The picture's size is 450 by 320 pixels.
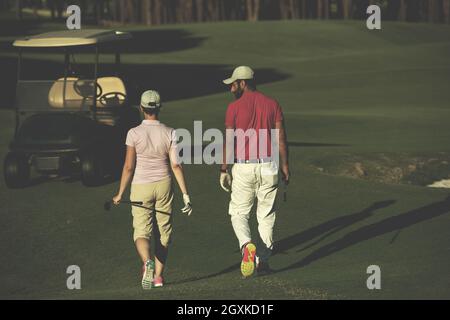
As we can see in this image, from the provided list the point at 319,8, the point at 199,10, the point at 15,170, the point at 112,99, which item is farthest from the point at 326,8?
the point at 15,170

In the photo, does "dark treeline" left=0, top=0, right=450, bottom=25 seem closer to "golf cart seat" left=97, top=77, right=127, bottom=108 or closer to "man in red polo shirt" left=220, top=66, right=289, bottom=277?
"golf cart seat" left=97, top=77, right=127, bottom=108

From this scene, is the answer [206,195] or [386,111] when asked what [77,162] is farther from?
[386,111]

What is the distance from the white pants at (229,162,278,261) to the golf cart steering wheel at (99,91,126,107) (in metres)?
6.79

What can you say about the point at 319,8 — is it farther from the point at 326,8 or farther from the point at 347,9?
the point at 347,9

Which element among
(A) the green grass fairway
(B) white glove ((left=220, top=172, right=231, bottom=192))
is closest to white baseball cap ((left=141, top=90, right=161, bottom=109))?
(B) white glove ((left=220, top=172, right=231, bottom=192))

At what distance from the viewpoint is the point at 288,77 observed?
144 feet

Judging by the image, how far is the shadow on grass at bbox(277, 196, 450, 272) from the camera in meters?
13.0

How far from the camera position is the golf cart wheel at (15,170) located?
17.5 metres

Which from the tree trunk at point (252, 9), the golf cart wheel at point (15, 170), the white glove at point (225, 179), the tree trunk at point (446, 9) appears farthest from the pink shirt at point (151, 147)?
the tree trunk at point (446, 9)

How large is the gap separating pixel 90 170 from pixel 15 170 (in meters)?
1.14

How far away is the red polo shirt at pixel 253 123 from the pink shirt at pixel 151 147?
31.2 inches

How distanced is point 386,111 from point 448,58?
1972 centimetres

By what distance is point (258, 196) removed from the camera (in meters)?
11.9
